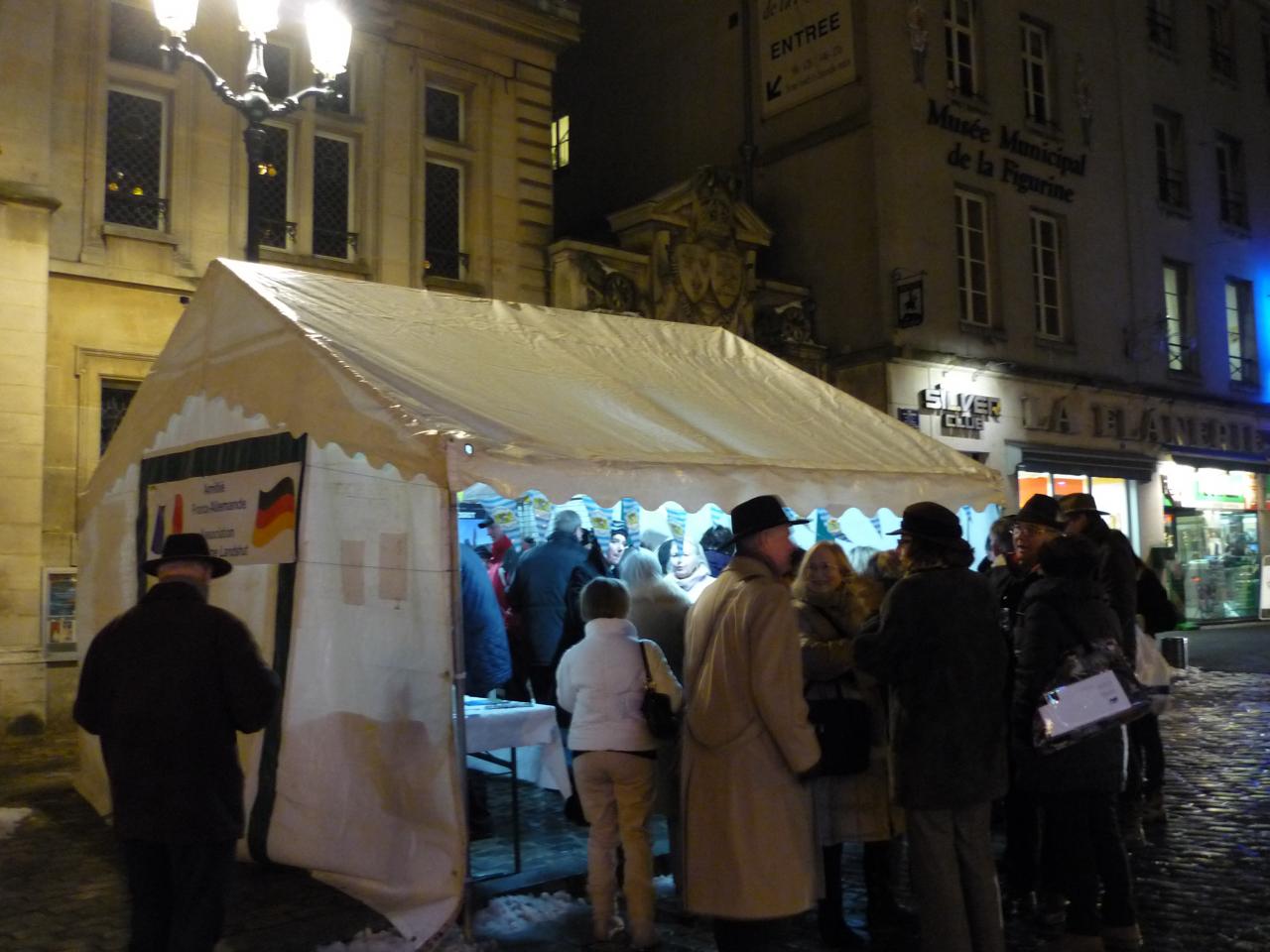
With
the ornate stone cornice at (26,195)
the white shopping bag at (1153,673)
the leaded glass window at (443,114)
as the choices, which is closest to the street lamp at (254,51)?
the ornate stone cornice at (26,195)

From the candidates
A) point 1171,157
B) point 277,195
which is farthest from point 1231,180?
point 277,195

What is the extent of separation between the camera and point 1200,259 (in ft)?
78.8

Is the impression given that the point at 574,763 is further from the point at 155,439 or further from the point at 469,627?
the point at 155,439

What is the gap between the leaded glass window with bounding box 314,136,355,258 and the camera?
48.0ft

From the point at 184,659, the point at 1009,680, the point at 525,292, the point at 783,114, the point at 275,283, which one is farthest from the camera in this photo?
the point at 783,114

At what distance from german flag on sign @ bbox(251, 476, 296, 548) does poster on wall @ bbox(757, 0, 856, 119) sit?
48.7 feet

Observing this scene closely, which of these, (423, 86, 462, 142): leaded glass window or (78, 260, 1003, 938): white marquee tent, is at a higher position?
(423, 86, 462, 142): leaded glass window

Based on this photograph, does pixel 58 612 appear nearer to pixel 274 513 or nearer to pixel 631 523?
pixel 631 523

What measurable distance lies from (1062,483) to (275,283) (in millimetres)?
17219

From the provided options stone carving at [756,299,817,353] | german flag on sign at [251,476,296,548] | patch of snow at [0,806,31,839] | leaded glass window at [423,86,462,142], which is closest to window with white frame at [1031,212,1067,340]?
stone carving at [756,299,817,353]

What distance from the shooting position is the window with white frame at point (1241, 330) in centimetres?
2500

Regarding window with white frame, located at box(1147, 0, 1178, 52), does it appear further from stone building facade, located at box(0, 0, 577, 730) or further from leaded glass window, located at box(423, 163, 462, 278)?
leaded glass window, located at box(423, 163, 462, 278)

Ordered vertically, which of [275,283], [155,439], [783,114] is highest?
[783,114]

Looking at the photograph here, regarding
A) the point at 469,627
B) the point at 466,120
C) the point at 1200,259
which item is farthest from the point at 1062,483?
the point at 469,627
